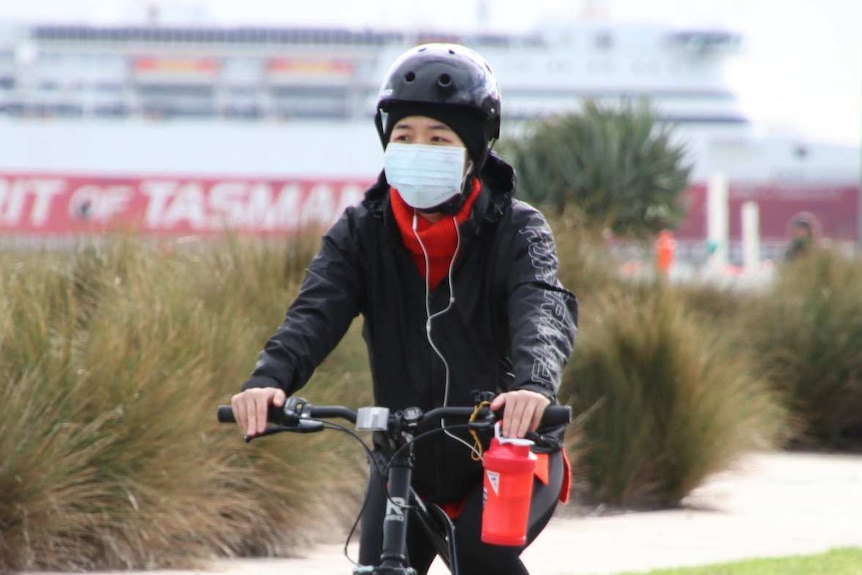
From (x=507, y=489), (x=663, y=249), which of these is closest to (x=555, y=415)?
(x=507, y=489)

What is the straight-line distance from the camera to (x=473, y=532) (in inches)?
123

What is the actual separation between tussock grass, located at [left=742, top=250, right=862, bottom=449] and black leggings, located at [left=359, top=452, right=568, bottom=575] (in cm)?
889

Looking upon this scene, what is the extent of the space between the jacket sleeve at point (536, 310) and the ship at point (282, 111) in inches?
1959

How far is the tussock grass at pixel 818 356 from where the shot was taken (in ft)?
39.5

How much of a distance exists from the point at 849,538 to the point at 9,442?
4.49 m

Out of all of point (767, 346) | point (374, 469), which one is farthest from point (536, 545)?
point (767, 346)

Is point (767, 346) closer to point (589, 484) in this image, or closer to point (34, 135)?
point (589, 484)

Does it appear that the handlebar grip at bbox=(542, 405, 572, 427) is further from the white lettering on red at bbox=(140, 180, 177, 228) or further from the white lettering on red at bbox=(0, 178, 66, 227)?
the white lettering on red at bbox=(140, 180, 177, 228)

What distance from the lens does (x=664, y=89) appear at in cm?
6694

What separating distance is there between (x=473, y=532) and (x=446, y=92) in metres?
0.96

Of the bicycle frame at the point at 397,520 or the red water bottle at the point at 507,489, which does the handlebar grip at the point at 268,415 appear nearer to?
the bicycle frame at the point at 397,520

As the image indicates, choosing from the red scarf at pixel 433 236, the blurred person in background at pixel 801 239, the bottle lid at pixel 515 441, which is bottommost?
the blurred person in background at pixel 801 239

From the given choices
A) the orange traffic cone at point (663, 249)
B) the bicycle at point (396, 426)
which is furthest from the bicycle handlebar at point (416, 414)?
the orange traffic cone at point (663, 249)

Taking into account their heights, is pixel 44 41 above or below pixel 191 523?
above
